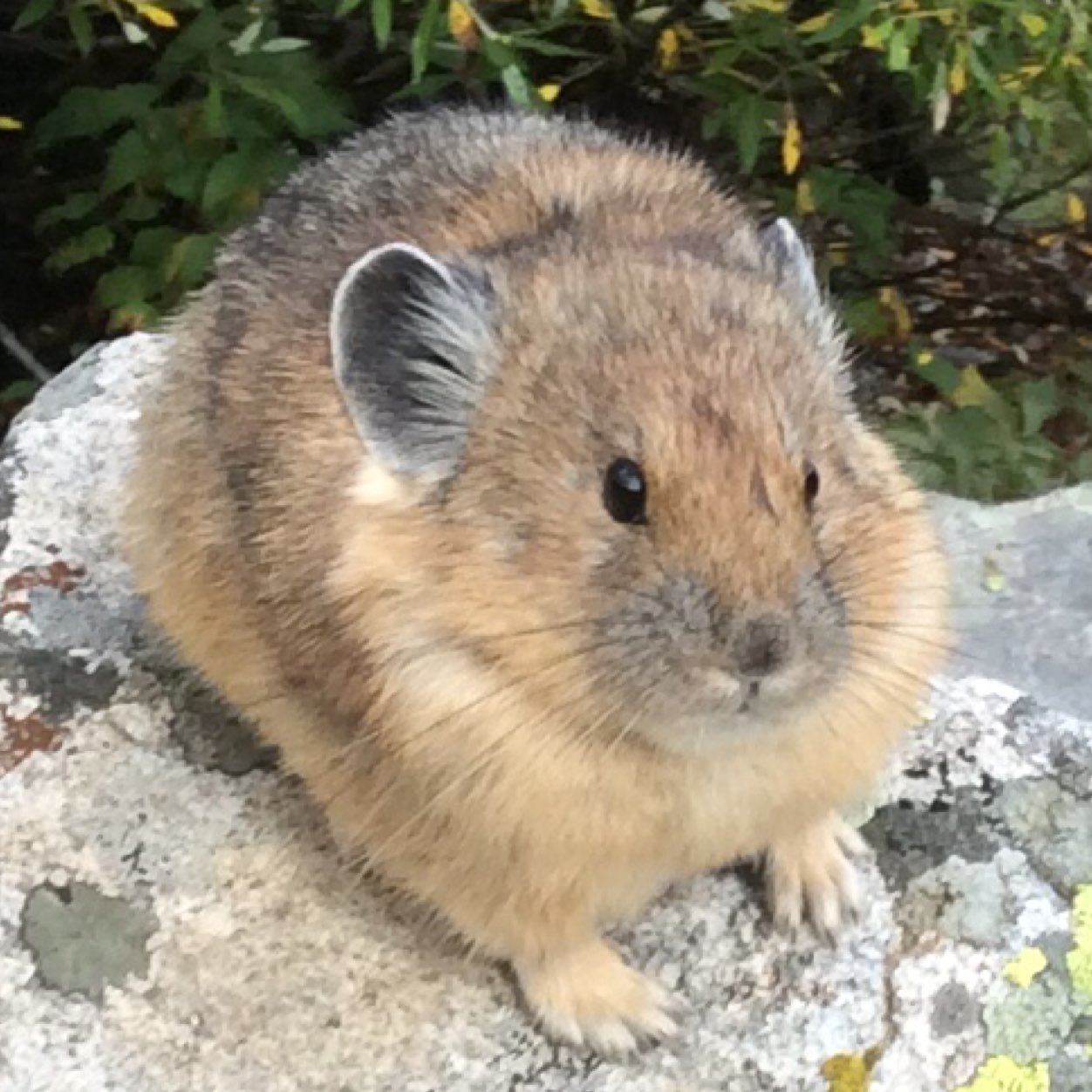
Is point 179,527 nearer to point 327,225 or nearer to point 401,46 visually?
point 327,225

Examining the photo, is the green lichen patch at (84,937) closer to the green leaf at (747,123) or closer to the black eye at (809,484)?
the black eye at (809,484)

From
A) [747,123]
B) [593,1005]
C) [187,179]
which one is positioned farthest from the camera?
[187,179]

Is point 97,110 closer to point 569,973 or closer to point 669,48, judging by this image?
point 669,48

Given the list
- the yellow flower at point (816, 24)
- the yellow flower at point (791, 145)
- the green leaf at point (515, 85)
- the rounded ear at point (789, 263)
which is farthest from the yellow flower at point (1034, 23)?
the rounded ear at point (789, 263)

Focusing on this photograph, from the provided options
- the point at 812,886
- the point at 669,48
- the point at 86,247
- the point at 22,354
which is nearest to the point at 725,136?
the point at 669,48

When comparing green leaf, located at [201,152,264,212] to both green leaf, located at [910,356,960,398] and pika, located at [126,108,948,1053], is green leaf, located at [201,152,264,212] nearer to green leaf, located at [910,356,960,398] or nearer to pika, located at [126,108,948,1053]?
pika, located at [126,108,948,1053]
